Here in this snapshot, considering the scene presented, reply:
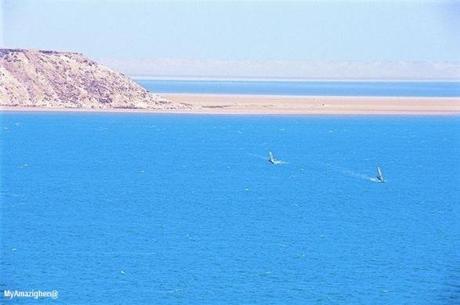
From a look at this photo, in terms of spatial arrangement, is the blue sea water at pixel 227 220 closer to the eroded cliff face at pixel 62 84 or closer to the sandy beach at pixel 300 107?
the eroded cliff face at pixel 62 84

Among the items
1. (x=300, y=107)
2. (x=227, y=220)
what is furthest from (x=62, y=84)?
(x=227, y=220)

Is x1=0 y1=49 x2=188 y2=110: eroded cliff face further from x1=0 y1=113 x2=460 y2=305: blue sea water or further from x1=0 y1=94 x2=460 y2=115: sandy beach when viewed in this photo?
x1=0 y1=113 x2=460 y2=305: blue sea water

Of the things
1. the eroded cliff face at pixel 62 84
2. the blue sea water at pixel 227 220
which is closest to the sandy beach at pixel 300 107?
the eroded cliff face at pixel 62 84

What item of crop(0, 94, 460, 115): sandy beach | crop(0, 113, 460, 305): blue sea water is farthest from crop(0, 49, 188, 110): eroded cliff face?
crop(0, 113, 460, 305): blue sea water

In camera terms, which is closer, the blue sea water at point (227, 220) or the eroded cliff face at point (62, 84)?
the blue sea water at point (227, 220)

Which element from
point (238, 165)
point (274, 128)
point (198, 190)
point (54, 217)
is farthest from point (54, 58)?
point (54, 217)

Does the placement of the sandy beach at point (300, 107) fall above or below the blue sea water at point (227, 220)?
above

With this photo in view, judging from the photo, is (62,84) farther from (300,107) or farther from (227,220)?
(227,220)
